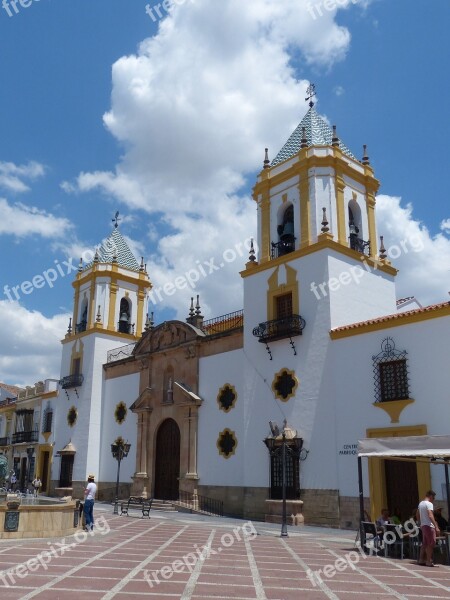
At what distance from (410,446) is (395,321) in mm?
5096

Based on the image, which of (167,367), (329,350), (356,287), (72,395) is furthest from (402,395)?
(72,395)

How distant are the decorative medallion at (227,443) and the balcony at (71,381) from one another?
1144cm

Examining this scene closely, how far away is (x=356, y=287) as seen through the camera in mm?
20109

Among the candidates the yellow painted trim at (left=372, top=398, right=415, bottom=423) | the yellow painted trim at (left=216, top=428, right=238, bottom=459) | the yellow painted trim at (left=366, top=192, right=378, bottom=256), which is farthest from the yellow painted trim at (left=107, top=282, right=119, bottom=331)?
the yellow painted trim at (left=372, top=398, right=415, bottom=423)

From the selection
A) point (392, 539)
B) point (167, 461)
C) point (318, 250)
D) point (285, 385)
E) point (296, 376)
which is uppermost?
point (318, 250)

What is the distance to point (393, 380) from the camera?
54.5 feet

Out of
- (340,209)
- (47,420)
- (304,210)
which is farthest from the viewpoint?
(47,420)

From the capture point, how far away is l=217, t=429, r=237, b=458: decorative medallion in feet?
70.6

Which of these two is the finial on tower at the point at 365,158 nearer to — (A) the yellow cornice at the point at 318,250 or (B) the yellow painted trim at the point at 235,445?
(A) the yellow cornice at the point at 318,250

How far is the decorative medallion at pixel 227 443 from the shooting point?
848 inches

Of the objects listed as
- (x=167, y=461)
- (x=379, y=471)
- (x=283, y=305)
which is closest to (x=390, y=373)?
(x=379, y=471)

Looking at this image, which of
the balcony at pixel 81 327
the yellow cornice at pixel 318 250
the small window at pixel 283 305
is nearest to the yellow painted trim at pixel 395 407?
the small window at pixel 283 305

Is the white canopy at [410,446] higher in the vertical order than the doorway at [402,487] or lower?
higher

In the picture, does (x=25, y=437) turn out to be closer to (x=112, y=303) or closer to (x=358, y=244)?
(x=112, y=303)
